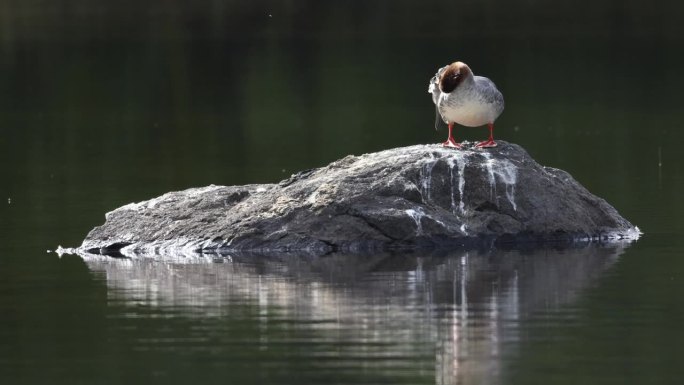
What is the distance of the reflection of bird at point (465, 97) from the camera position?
19.8 meters

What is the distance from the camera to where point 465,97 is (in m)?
19.9

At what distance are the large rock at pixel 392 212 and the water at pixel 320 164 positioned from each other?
353mm

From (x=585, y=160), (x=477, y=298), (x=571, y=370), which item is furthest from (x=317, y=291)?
(x=585, y=160)

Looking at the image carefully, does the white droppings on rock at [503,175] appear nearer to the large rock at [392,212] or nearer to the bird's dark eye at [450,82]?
the large rock at [392,212]

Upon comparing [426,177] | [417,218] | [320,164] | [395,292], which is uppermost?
[320,164]

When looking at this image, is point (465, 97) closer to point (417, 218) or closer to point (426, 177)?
point (426, 177)

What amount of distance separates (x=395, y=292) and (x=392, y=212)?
3158mm

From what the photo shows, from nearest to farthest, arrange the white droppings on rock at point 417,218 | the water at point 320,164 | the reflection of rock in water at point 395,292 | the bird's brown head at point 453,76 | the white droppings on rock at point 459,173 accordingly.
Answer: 1. the water at point 320,164
2. the reflection of rock in water at point 395,292
3. the bird's brown head at point 453,76
4. the white droppings on rock at point 417,218
5. the white droppings on rock at point 459,173

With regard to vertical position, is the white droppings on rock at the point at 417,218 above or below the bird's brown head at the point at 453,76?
below

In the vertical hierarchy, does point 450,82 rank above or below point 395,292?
above

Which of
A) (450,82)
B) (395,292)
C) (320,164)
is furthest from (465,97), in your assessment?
(320,164)

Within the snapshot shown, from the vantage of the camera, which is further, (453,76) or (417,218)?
(417,218)

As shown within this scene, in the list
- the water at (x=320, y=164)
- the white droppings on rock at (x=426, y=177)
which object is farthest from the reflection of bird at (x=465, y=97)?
the water at (x=320, y=164)

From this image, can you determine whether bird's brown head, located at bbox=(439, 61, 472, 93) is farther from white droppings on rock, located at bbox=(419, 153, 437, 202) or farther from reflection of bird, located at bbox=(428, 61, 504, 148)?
white droppings on rock, located at bbox=(419, 153, 437, 202)
